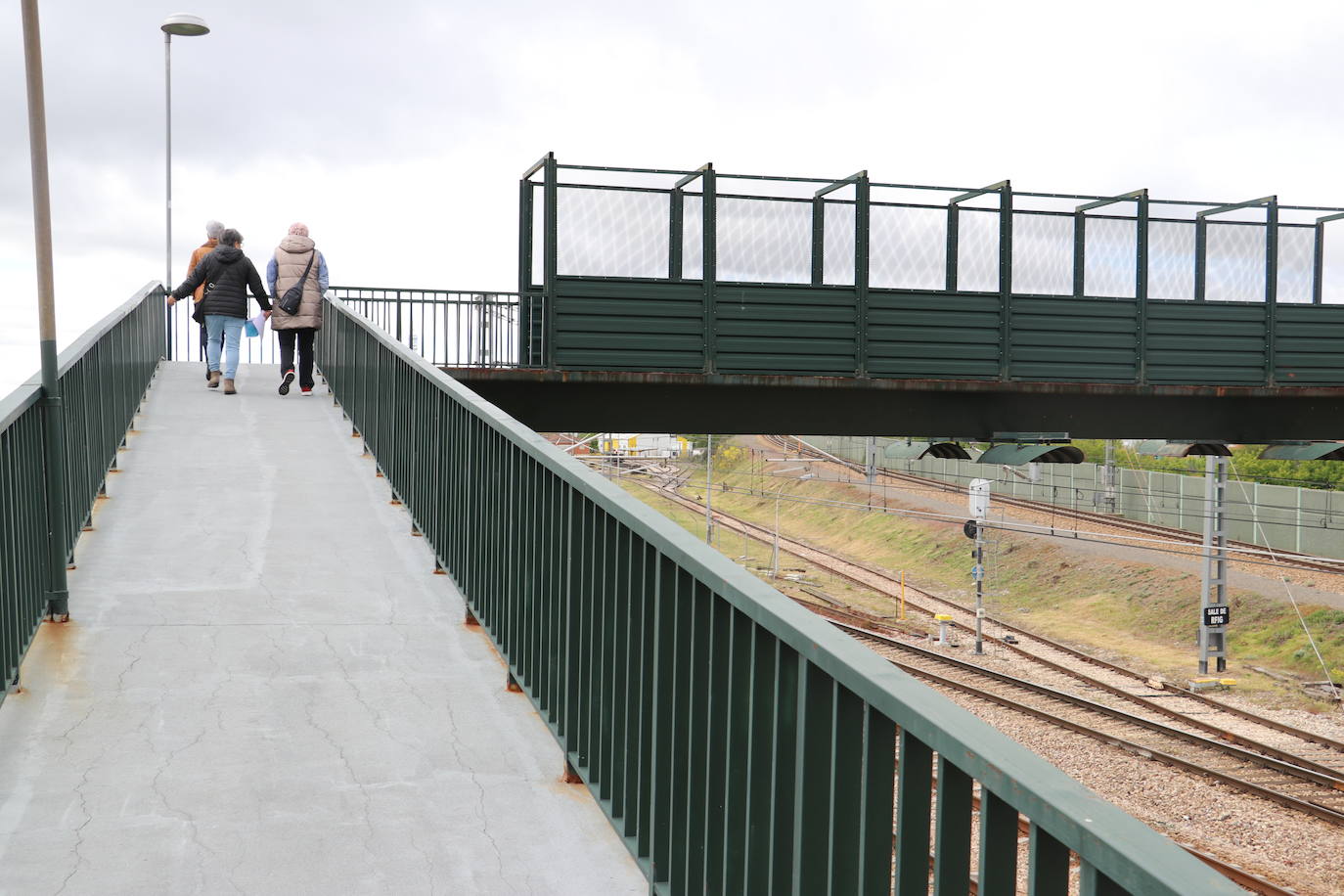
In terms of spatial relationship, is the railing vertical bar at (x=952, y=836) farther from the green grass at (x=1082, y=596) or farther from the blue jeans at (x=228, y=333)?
the green grass at (x=1082, y=596)

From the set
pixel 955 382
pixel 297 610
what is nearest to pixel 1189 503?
pixel 955 382

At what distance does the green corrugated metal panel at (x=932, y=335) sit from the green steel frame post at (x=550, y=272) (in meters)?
4.86

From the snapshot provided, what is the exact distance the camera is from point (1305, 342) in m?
22.6

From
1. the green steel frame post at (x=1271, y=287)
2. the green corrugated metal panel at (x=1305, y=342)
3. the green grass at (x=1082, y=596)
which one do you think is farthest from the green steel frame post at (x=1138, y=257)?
the green grass at (x=1082, y=596)

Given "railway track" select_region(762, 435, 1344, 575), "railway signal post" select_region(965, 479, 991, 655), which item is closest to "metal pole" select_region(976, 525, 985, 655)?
"railway signal post" select_region(965, 479, 991, 655)

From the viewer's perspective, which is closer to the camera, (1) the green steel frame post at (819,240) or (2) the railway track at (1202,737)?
(1) the green steel frame post at (819,240)

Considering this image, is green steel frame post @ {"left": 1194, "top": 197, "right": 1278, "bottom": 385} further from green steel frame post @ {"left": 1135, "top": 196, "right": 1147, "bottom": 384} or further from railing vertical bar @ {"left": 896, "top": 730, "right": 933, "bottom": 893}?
railing vertical bar @ {"left": 896, "top": 730, "right": 933, "bottom": 893}

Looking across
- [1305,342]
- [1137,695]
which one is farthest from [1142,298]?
[1137,695]

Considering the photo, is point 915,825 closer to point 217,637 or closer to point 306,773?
point 306,773

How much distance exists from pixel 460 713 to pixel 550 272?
1442 centimetres

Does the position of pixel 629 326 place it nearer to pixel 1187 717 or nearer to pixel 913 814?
pixel 1187 717

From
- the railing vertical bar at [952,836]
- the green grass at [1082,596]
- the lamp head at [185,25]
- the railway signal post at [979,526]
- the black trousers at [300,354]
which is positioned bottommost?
the green grass at [1082,596]

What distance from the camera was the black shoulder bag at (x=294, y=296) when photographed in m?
15.4

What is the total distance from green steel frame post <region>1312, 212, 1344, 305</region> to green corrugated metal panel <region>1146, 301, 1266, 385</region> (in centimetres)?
155
